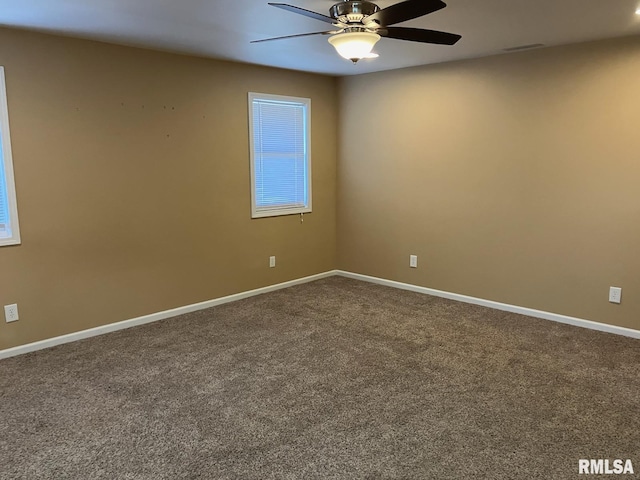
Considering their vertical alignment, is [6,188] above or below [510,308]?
above

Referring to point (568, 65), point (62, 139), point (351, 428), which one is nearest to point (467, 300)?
point (568, 65)

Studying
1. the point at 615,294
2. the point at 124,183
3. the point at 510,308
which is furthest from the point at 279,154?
the point at 615,294

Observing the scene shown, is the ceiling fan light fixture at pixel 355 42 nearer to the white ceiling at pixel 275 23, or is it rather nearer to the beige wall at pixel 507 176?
the white ceiling at pixel 275 23

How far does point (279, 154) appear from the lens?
5109mm

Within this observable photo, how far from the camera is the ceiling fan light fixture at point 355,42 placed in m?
2.57

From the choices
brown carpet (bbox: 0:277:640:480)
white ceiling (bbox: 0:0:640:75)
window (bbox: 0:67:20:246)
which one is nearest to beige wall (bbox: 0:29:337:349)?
window (bbox: 0:67:20:246)

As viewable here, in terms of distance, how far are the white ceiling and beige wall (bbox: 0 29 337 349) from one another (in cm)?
28

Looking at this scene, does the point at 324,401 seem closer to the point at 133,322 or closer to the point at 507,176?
the point at 133,322

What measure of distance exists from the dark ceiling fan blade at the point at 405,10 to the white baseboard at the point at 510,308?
118 inches

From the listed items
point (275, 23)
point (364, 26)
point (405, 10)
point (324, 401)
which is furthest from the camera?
point (275, 23)

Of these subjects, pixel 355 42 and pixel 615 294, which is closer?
pixel 355 42

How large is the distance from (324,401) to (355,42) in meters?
2.05

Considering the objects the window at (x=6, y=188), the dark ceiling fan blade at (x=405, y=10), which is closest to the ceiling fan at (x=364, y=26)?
the dark ceiling fan blade at (x=405, y=10)

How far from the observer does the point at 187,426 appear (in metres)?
2.56
